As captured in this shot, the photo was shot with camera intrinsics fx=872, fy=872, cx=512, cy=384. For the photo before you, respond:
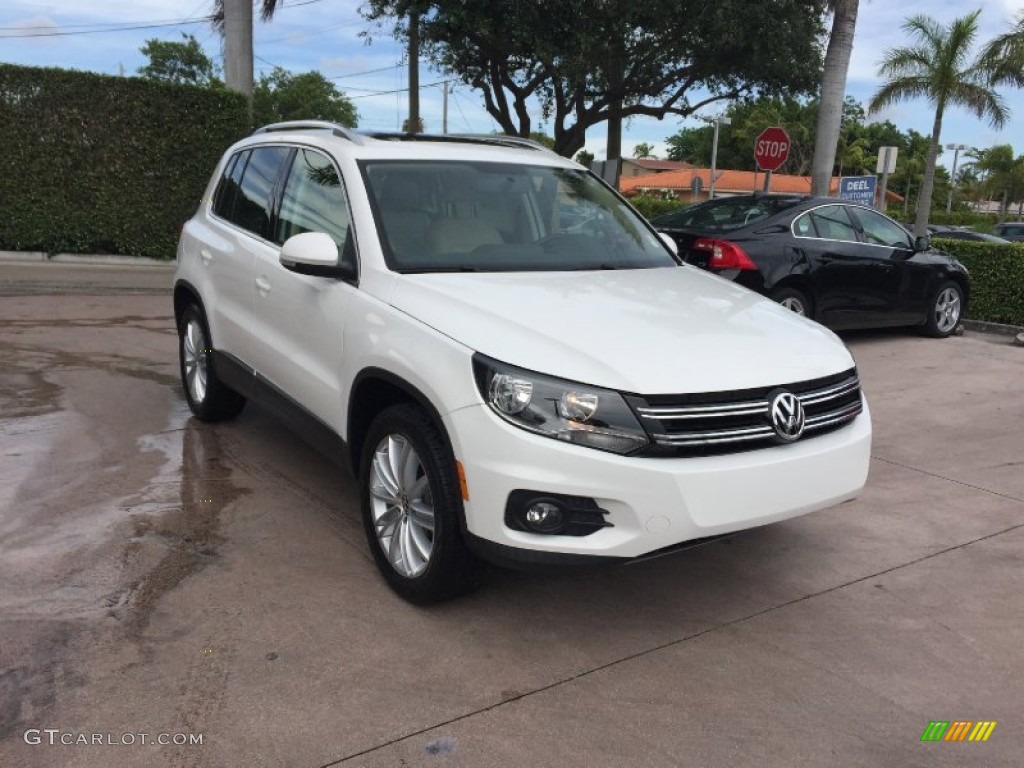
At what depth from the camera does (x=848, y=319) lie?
9070 mm

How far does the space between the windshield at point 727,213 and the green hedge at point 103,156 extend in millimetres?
8784

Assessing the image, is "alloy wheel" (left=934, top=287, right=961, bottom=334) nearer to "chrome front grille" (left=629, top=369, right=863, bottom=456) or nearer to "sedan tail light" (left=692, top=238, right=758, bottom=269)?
"sedan tail light" (left=692, top=238, right=758, bottom=269)

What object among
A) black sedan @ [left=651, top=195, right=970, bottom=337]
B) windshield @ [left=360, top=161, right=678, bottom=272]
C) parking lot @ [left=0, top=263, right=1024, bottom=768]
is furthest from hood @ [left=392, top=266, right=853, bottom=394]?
black sedan @ [left=651, top=195, right=970, bottom=337]

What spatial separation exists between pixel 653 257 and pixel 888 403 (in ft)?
11.6

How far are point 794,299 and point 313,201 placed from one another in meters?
5.58

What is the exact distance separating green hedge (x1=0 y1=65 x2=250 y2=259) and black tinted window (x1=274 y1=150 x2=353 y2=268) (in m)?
10.7

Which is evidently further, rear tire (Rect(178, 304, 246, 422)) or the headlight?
rear tire (Rect(178, 304, 246, 422))

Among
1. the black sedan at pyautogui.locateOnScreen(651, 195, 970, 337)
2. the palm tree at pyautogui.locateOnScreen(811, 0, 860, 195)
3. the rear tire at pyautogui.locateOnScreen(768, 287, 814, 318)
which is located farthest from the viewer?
the palm tree at pyautogui.locateOnScreen(811, 0, 860, 195)

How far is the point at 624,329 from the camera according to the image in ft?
10.7

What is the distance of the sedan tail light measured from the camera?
26.8ft

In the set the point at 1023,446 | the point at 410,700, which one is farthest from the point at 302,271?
the point at 1023,446

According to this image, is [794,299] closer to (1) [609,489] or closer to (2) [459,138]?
(2) [459,138]

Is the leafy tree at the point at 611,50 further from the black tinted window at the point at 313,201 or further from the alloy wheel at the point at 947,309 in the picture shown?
the black tinted window at the point at 313,201

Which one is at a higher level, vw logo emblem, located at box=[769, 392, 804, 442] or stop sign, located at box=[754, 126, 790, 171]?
stop sign, located at box=[754, 126, 790, 171]
